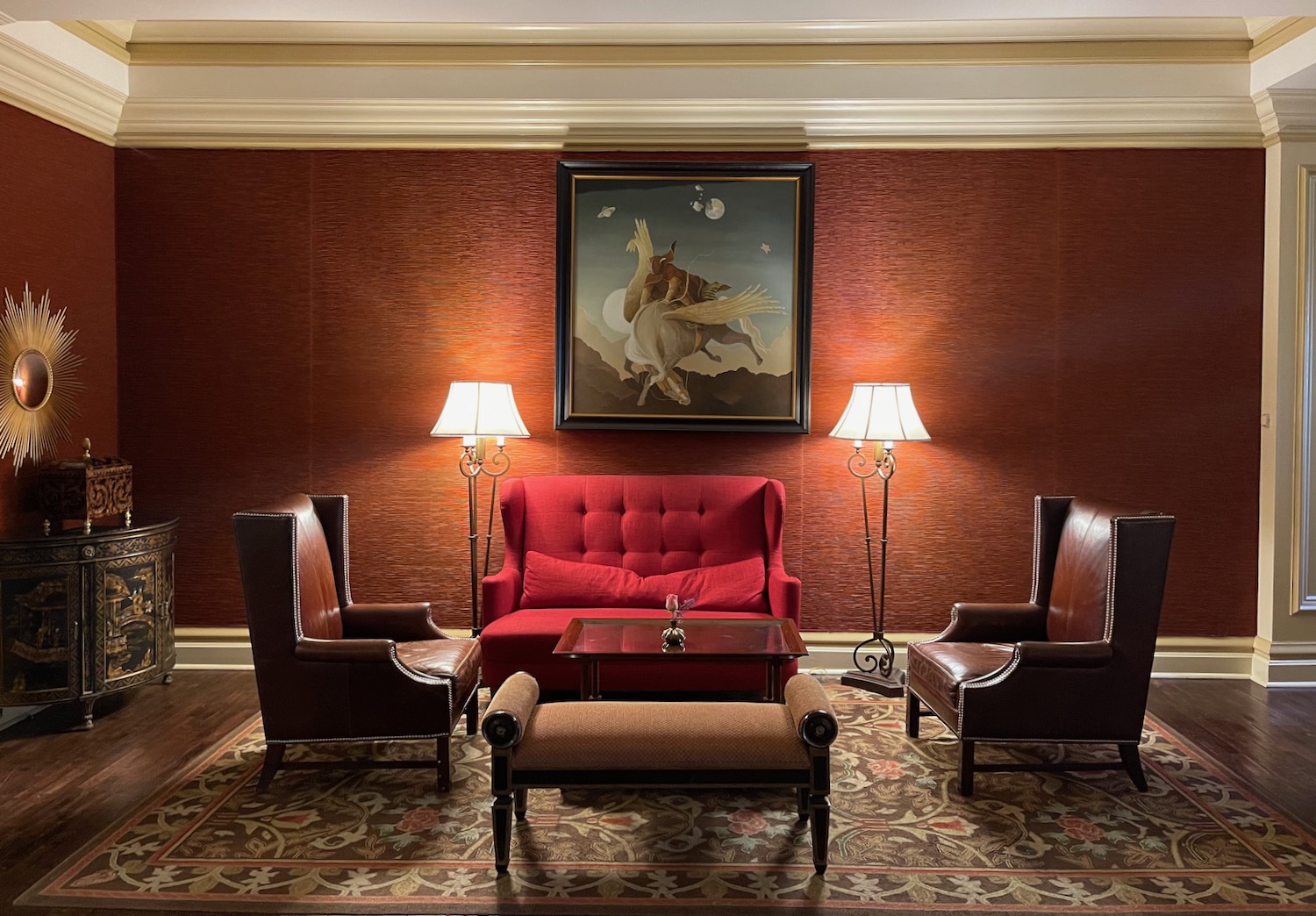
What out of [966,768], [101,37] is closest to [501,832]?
[966,768]

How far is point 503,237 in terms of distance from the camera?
5.32m

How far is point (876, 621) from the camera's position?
17.0 ft

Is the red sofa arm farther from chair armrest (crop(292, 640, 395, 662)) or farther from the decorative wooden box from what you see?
the decorative wooden box

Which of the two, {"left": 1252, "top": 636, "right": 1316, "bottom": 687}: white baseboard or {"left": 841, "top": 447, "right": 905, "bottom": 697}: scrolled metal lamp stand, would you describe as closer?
{"left": 841, "top": 447, "right": 905, "bottom": 697}: scrolled metal lamp stand

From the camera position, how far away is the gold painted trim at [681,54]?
518 centimetres

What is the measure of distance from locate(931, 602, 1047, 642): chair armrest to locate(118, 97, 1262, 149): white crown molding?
2.41m

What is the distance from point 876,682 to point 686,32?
3347mm

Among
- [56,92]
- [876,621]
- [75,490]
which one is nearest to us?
[75,490]

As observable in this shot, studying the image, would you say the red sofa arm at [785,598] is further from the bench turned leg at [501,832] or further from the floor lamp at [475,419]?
the bench turned leg at [501,832]

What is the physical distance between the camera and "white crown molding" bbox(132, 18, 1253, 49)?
510 centimetres

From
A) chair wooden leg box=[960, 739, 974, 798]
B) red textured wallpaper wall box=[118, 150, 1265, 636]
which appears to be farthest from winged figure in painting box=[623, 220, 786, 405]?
chair wooden leg box=[960, 739, 974, 798]

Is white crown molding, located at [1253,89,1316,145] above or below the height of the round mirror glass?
above

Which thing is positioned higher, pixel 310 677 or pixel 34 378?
pixel 34 378

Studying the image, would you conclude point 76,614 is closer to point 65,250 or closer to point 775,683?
point 65,250
